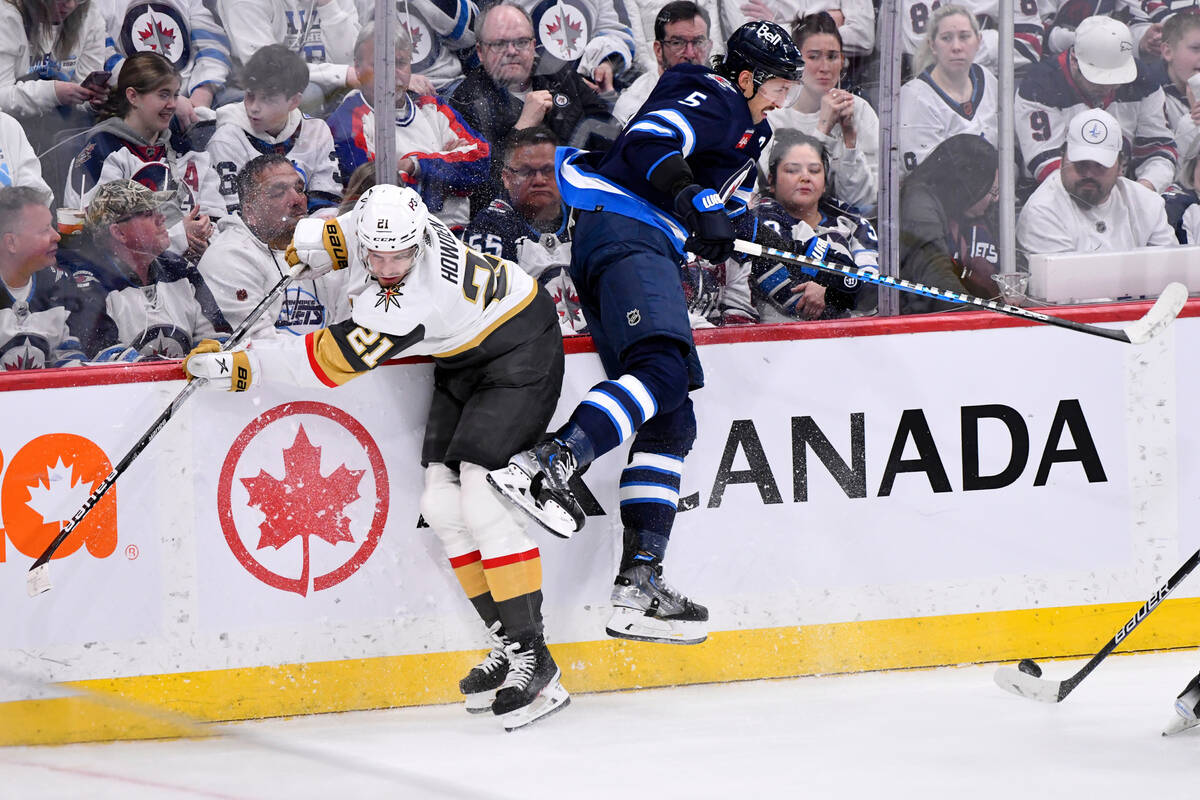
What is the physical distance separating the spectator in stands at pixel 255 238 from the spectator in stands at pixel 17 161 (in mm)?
414

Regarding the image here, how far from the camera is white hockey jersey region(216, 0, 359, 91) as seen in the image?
9.68 feet

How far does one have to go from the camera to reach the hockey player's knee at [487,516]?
8.82 feet

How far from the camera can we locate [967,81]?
3.14 m

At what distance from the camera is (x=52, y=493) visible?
108 inches

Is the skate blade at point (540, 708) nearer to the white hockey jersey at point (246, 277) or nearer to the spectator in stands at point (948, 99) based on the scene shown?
the white hockey jersey at point (246, 277)

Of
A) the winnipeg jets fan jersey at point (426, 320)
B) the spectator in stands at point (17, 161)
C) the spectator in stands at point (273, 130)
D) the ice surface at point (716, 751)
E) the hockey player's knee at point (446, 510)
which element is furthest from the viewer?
the spectator in stands at point (273, 130)

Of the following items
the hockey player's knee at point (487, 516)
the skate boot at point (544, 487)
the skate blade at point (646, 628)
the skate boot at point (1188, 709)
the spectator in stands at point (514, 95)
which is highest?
the spectator in stands at point (514, 95)

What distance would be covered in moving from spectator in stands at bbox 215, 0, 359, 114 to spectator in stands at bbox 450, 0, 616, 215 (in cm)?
29

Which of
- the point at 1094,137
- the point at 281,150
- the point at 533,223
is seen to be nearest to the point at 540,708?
→ the point at 533,223

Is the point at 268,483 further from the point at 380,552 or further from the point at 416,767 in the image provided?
the point at 416,767

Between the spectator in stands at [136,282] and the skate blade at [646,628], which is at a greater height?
the spectator in stands at [136,282]

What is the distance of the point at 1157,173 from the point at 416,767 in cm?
246

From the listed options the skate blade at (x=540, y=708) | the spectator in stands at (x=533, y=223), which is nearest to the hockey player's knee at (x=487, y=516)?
the skate blade at (x=540, y=708)

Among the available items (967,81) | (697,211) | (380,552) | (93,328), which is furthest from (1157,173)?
(93,328)
